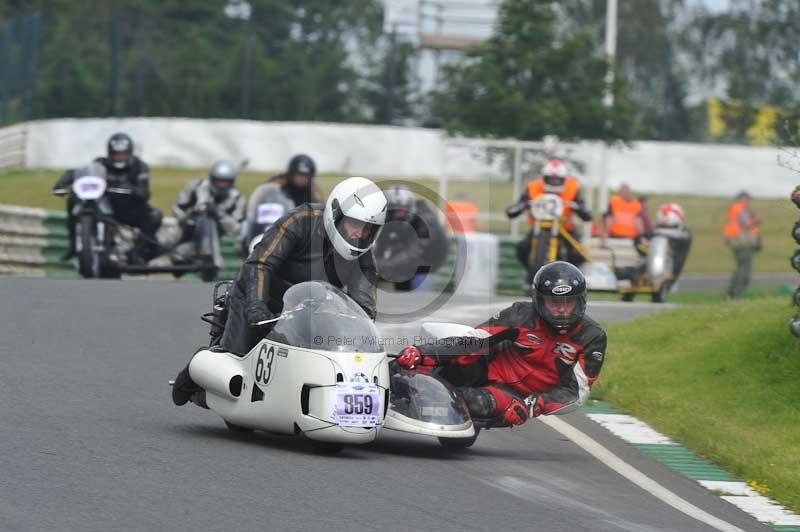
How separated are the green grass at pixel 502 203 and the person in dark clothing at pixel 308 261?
18.6 meters

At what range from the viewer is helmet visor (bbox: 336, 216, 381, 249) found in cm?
892

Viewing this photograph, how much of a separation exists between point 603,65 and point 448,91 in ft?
10.1

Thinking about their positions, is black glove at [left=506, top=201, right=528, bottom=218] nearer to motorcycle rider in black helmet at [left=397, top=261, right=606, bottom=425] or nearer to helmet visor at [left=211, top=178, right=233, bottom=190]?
helmet visor at [left=211, top=178, right=233, bottom=190]

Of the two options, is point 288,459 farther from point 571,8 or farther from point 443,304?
point 571,8

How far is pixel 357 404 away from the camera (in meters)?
8.47

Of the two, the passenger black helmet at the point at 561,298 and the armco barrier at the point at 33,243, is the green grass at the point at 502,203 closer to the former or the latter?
the armco barrier at the point at 33,243

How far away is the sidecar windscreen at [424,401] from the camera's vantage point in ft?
29.6

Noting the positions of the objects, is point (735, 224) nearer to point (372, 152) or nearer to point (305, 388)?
point (372, 152)

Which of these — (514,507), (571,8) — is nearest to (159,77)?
(571,8)

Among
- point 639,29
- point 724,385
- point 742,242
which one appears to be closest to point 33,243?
point 742,242

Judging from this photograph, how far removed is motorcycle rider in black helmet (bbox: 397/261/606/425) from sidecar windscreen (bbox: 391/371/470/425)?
1.19 feet

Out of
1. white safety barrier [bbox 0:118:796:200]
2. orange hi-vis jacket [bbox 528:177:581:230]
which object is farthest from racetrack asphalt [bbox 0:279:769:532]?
white safety barrier [bbox 0:118:796:200]

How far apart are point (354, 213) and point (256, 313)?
749 millimetres

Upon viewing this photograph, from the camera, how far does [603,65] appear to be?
3250 centimetres
